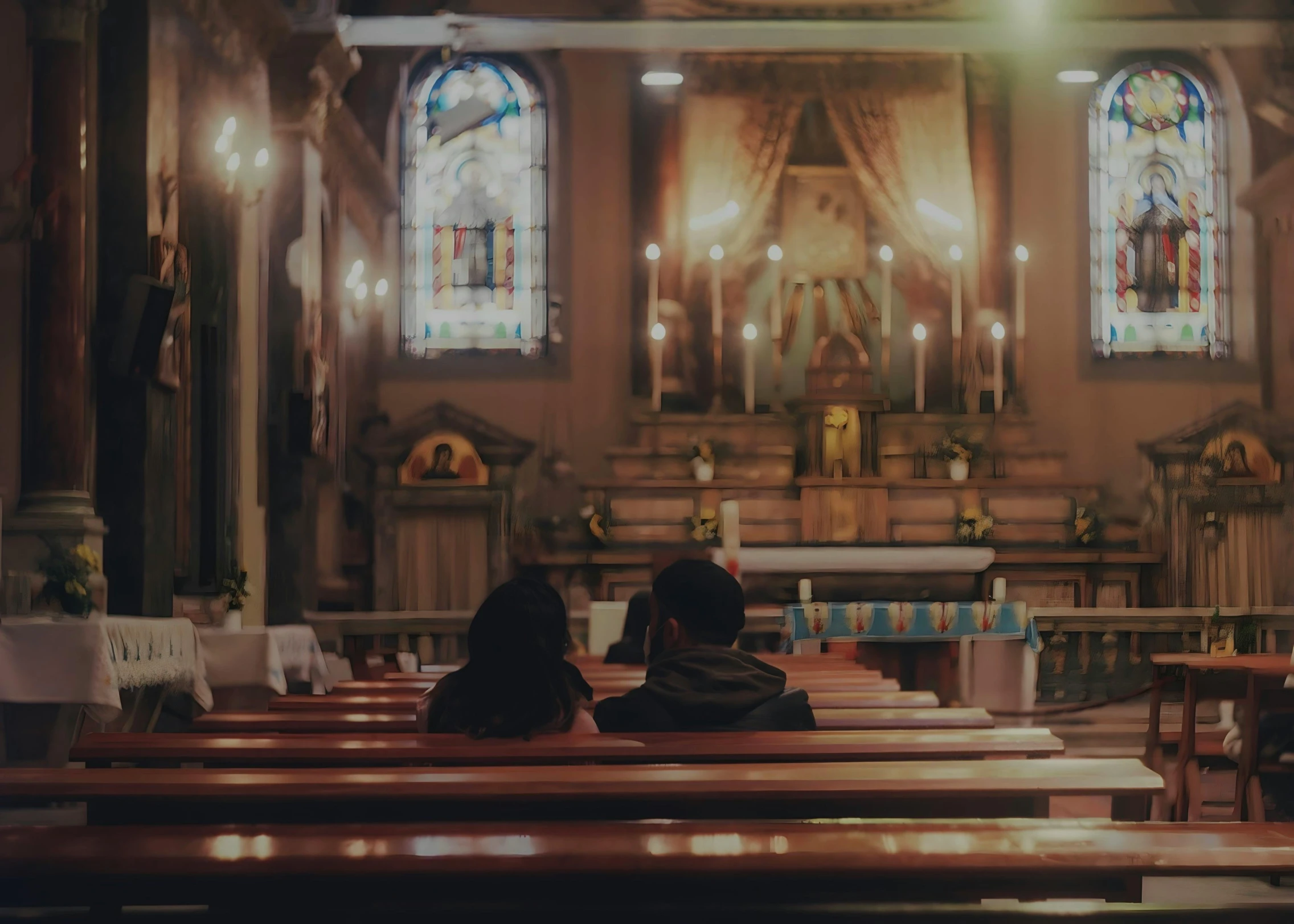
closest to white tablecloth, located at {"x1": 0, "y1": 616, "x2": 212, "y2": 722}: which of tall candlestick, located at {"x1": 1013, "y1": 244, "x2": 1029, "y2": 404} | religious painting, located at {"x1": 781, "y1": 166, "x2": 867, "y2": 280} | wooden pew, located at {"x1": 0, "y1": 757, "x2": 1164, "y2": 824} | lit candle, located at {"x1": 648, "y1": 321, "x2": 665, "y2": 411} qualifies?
wooden pew, located at {"x1": 0, "y1": 757, "x2": 1164, "y2": 824}

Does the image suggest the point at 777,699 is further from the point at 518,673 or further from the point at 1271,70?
the point at 1271,70

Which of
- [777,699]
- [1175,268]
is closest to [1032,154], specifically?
[1175,268]

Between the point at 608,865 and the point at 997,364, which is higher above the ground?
the point at 997,364

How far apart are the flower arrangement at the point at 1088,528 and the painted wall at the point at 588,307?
3889mm

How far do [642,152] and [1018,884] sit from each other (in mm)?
12474

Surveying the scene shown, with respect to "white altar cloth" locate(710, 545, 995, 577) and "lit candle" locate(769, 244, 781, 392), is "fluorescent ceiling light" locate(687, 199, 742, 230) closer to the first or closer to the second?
"lit candle" locate(769, 244, 781, 392)

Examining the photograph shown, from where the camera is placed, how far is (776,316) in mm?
13461

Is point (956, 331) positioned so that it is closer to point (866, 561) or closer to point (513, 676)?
point (866, 561)

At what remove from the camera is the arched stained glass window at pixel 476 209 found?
46.4 feet

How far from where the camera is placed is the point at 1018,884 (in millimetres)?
1821

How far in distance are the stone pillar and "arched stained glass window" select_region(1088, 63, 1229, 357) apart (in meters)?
9.63

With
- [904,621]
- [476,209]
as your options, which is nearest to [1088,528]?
[904,621]

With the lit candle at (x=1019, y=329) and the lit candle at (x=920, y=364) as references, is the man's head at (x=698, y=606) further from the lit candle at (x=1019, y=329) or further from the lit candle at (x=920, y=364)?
the lit candle at (x=1019, y=329)

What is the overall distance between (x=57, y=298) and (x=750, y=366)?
687 cm
